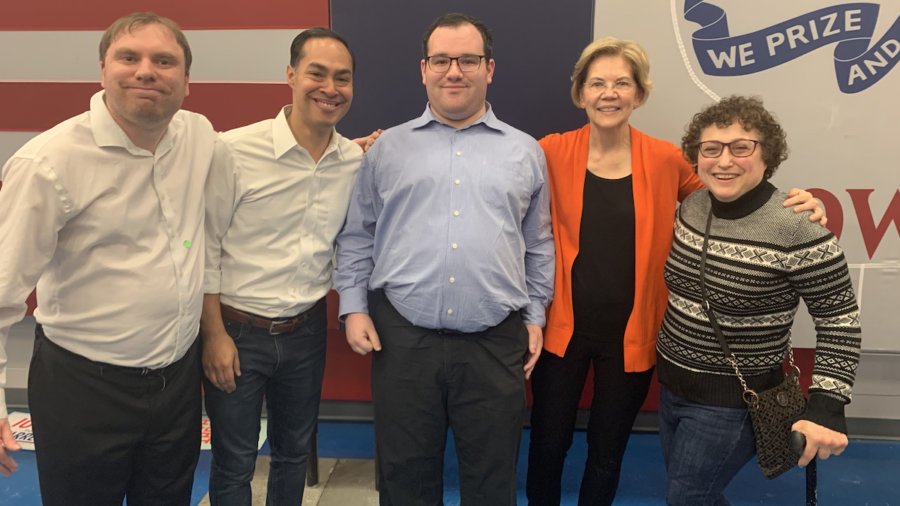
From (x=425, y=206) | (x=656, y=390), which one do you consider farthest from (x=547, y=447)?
(x=656, y=390)

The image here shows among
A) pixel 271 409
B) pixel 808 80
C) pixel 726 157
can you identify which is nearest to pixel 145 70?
pixel 271 409

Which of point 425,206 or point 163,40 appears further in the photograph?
point 425,206

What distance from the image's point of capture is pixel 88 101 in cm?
270

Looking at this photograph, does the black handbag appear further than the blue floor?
No

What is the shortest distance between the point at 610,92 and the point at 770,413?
3.27 ft

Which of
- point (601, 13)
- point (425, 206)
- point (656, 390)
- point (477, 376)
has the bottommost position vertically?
point (656, 390)

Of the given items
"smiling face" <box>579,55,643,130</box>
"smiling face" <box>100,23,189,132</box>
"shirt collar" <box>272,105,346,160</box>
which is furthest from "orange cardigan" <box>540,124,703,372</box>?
"smiling face" <box>100,23,189,132</box>

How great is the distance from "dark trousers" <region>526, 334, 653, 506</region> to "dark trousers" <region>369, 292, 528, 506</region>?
0.56 ft

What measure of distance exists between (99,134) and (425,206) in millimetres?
827

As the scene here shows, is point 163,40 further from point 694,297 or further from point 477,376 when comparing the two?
point 694,297

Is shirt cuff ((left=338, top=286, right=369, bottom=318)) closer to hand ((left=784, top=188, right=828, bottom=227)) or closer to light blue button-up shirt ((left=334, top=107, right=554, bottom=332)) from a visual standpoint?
light blue button-up shirt ((left=334, top=107, right=554, bottom=332))

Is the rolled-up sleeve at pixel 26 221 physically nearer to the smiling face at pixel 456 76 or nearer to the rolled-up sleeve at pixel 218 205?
the rolled-up sleeve at pixel 218 205

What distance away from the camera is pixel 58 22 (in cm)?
263

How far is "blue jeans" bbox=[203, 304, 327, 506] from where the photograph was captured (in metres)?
1.81
